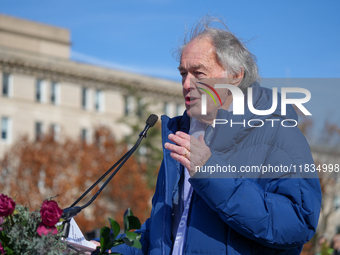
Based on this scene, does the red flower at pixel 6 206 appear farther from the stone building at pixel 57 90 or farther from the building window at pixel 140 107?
the building window at pixel 140 107

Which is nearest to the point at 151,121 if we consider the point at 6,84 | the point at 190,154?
the point at 190,154

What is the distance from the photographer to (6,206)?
2.47 meters

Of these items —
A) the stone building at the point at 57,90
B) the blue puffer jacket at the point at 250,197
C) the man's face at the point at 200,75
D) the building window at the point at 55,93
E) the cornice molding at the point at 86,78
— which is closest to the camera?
the blue puffer jacket at the point at 250,197

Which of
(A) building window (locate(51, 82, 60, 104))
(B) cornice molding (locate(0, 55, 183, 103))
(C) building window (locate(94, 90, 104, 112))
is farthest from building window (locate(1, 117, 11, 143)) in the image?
(C) building window (locate(94, 90, 104, 112))

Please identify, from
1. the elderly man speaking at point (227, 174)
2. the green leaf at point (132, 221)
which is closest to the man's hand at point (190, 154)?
the elderly man speaking at point (227, 174)

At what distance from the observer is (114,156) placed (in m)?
38.5

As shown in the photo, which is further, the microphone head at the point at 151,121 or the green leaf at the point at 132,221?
the microphone head at the point at 151,121

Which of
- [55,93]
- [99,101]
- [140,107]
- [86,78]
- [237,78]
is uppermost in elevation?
[86,78]

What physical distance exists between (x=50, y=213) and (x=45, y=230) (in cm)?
8

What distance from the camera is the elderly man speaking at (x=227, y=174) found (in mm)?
2570

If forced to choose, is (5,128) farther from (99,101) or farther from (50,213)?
(50,213)

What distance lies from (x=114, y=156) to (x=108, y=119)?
447 inches

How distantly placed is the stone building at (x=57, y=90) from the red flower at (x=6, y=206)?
126 ft

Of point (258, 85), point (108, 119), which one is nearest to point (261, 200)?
point (258, 85)
